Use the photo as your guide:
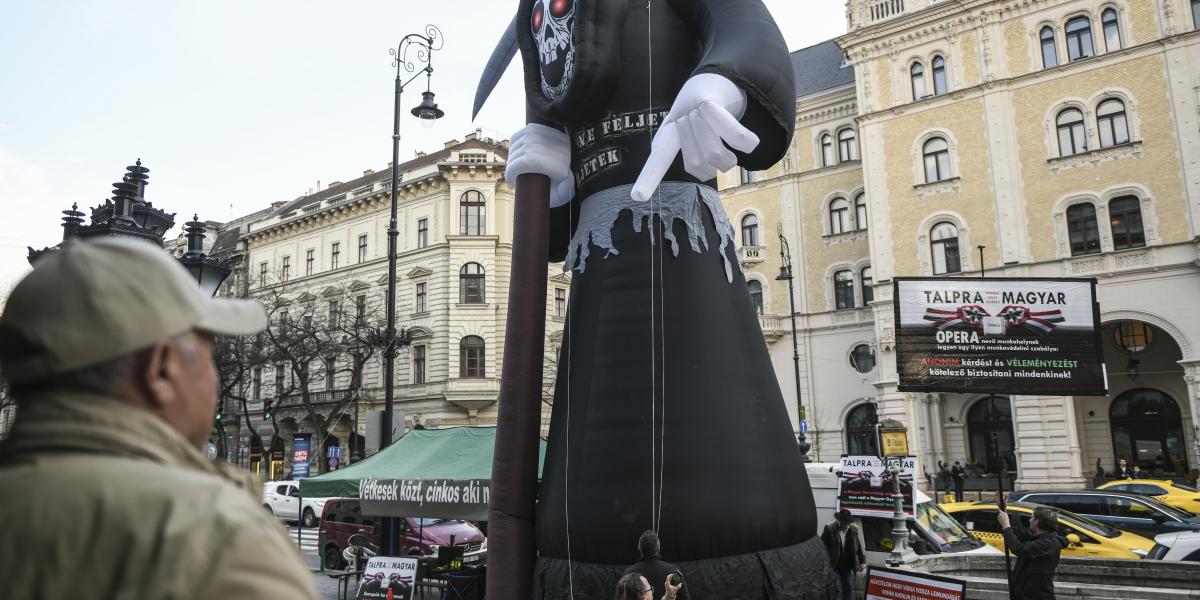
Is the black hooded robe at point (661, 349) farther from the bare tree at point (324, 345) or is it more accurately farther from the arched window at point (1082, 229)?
the arched window at point (1082, 229)

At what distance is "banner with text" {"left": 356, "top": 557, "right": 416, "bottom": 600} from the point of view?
10250 mm

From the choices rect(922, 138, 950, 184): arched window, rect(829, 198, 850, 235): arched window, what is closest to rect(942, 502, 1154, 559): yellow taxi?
rect(922, 138, 950, 184): arched window

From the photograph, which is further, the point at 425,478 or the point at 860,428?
the point at 860,428

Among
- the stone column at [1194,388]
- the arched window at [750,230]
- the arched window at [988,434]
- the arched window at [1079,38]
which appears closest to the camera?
the stone column at [1194,388]

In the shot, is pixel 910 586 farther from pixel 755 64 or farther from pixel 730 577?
pixel 755 64

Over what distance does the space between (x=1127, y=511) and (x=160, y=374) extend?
1845 centimetres

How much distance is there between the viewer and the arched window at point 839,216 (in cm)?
3853

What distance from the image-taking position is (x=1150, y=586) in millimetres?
8977

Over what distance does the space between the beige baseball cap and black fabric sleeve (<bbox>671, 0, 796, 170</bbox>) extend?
13.8 feet

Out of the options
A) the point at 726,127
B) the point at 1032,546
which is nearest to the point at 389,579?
the point at 1032,546

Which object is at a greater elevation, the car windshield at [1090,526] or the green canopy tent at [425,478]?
the green canopy tent at [425,478]

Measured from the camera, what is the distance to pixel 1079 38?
102 ft

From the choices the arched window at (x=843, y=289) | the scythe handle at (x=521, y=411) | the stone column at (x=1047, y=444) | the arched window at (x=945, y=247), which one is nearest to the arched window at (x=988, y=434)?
the stone column at (x=1047, y=444)

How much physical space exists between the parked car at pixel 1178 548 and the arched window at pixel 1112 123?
22.9m
